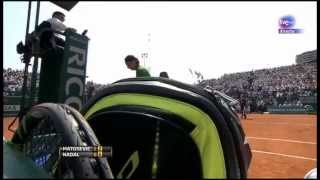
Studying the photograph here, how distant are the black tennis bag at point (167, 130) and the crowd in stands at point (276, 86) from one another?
29817 mm

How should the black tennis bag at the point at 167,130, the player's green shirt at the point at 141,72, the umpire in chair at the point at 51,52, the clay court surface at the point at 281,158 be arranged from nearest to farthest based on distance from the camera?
1. the black tennis bag at the point at 167,130
2. the player's green shirt at the point at 141,72
3. the umpire in chair at the point at 51,52
4. the clay court surface at the point at 281,158

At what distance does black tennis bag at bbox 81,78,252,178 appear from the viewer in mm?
1756

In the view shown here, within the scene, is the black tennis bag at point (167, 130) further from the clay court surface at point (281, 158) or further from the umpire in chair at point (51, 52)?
the clay court surface at point (281, 158)

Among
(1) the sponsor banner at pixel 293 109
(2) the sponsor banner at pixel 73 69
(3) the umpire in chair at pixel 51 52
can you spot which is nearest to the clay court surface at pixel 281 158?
(3) the umpire in chair at pixel 51 52

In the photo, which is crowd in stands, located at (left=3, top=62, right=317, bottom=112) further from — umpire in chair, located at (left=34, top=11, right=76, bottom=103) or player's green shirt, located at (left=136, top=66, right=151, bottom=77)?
player's green shirt, located at (left=136, top=66, right=151, bottom=77)

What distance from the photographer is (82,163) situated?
1313 mm

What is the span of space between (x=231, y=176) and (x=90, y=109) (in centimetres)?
72

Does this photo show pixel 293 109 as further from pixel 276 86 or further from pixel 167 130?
pixel 167 130

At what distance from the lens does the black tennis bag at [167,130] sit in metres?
1.76

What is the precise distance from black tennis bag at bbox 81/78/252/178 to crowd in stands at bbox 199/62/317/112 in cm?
2982

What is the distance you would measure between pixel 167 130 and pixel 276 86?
3983cm

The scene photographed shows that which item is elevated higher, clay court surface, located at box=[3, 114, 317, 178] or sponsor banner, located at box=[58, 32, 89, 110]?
sponsor banner, located at box=[58, 32, 89, 110]

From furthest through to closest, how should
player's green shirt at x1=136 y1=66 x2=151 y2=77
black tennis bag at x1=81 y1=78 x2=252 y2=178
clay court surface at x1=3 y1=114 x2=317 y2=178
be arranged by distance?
clay court surface at x1=3 y1=114 x2=317 y2=178 → player's green shirt at x1=136 y1=66 x2=151 y2=77 → black tennis bag at x1=81 y1=78 x2=252 y2=178

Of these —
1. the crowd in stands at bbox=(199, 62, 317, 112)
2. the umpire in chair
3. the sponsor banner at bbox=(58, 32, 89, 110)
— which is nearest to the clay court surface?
the umpire in chair
